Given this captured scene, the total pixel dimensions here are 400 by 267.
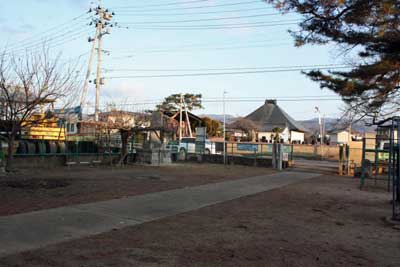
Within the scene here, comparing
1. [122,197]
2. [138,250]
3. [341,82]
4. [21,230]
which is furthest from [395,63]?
[21,230]

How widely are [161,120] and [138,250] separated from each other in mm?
22149

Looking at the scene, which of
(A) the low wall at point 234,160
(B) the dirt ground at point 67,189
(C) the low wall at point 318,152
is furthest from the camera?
(C) the low wall at point 318,152

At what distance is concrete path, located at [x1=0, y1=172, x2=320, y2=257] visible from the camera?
721 centimetres

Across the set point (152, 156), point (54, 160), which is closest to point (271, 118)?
point (152, 156)

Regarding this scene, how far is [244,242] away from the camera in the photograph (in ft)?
24.4

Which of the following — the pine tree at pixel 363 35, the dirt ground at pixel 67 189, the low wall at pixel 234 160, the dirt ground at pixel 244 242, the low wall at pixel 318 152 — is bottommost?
the dirt ground at pixel 244 242

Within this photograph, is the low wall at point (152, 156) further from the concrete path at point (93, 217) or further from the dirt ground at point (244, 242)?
the dirt ground at point (244, 242)

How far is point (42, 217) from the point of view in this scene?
29.5 ft

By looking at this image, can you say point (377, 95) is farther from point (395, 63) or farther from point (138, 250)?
point (138, 250)

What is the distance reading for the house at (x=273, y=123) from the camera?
86688 millimetres

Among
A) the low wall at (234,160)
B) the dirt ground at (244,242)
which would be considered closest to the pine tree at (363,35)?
the dirt ground at (244,242)

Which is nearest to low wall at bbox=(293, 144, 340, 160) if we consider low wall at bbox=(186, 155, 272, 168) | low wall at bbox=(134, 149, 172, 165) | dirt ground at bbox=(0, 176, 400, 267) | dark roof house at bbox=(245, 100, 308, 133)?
low wall at bbox=(186, 155, 272, 168)

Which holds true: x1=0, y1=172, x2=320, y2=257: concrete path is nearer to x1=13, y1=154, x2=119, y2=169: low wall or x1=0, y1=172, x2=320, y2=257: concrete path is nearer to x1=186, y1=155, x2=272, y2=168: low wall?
x1=13, y1=154, x2=119, y2=169: low wall

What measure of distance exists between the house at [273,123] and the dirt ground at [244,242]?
74.2 meters
